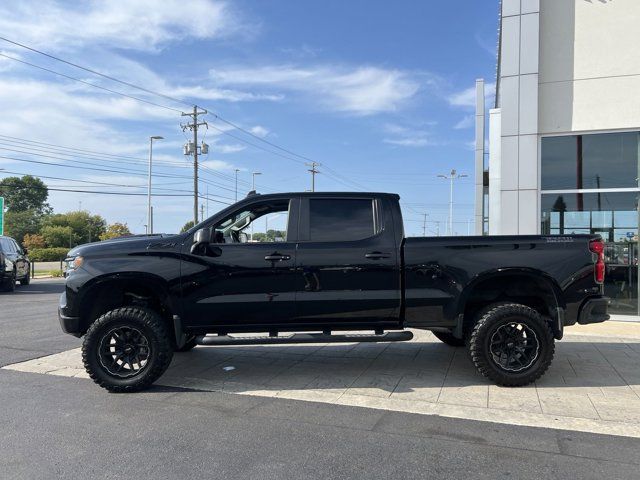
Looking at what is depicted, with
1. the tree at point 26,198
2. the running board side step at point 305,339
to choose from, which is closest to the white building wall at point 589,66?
the running board side step at point 305,339

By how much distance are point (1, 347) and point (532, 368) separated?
7.29m

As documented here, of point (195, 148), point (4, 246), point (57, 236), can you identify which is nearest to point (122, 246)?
point (4, 246)

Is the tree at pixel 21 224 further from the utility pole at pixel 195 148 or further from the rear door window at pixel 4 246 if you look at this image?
the rear door window at pixel 4 246

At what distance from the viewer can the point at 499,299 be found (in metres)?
5.73

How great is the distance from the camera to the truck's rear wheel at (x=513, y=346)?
17.5 ft

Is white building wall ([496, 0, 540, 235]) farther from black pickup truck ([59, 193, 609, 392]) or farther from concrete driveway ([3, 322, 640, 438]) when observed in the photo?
black pickup truck ([59, 193, 609, 392])

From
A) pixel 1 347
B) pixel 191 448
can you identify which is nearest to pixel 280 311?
pixel 191 448

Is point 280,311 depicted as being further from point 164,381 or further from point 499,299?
point 499,299

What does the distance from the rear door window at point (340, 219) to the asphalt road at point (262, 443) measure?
179 centimetres

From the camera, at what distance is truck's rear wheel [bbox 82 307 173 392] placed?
5.24 metres

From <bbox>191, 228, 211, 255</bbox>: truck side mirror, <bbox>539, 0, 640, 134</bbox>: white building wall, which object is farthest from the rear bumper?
<bbox>539, 0, 640, 134</bbox>: white building wall

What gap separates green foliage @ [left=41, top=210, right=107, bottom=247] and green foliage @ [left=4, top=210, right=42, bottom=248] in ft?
6.08

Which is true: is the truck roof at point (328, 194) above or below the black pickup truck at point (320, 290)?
above

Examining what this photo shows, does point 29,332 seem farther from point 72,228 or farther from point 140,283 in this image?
point 72,228
